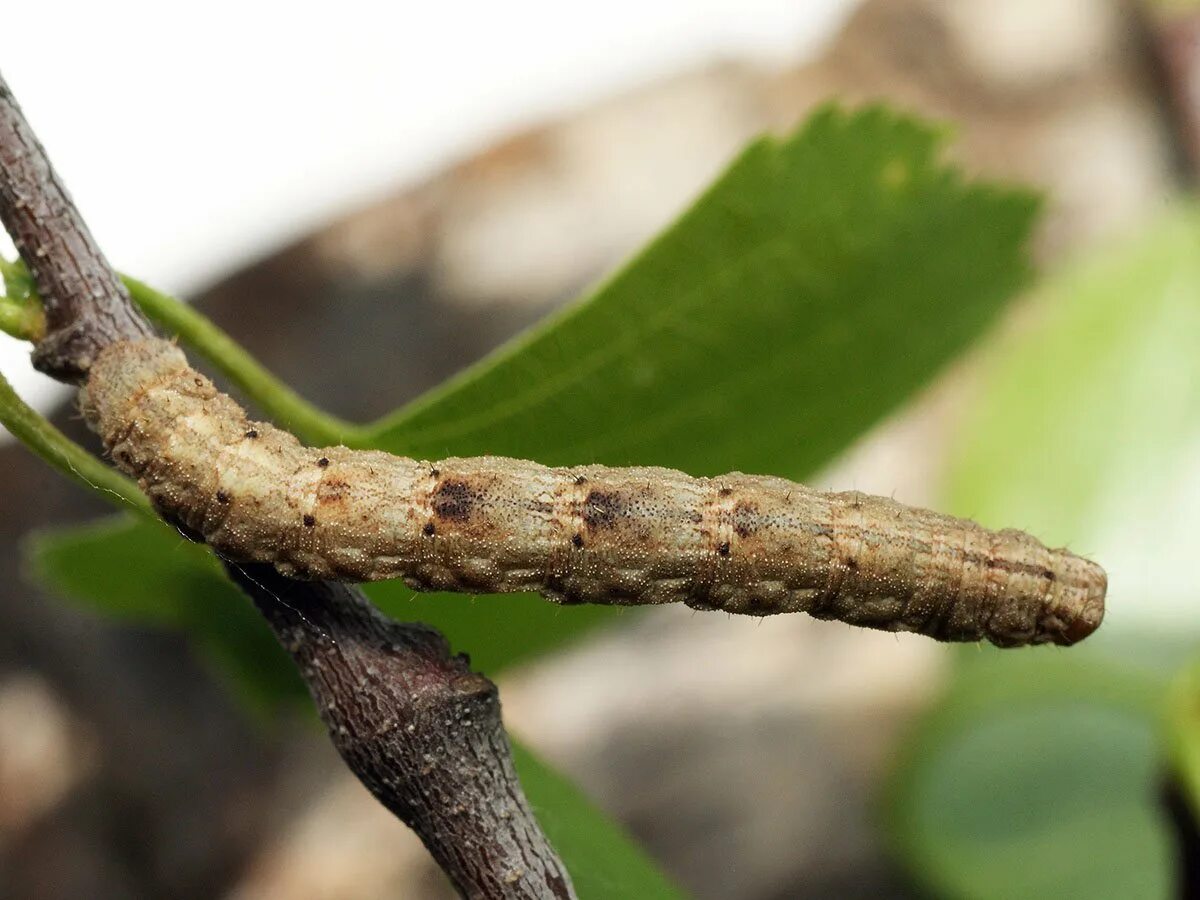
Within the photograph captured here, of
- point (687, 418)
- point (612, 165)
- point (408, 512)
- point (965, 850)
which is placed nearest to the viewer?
point (408, 512)

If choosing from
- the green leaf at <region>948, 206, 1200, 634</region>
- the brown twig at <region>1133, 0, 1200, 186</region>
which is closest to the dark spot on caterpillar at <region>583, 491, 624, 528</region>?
the green leaf at <region>948, 206, 1200, 634</region>

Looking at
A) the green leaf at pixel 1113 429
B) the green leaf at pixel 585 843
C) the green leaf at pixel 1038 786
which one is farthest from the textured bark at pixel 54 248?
the green leaf at pixel 1038 786

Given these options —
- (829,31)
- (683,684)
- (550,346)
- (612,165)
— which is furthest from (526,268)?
(550,346)

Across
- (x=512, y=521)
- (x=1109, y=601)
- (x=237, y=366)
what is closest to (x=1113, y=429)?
(x=1109, y=601)

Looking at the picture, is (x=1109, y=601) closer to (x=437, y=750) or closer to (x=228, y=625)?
(x=228, y=625)

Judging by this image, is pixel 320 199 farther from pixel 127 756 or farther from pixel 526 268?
pixel 127 756

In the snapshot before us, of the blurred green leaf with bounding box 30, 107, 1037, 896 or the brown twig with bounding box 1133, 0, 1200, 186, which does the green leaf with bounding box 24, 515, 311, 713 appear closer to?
the blurred green leaf with bounding box 30, 107, 1037, 896
